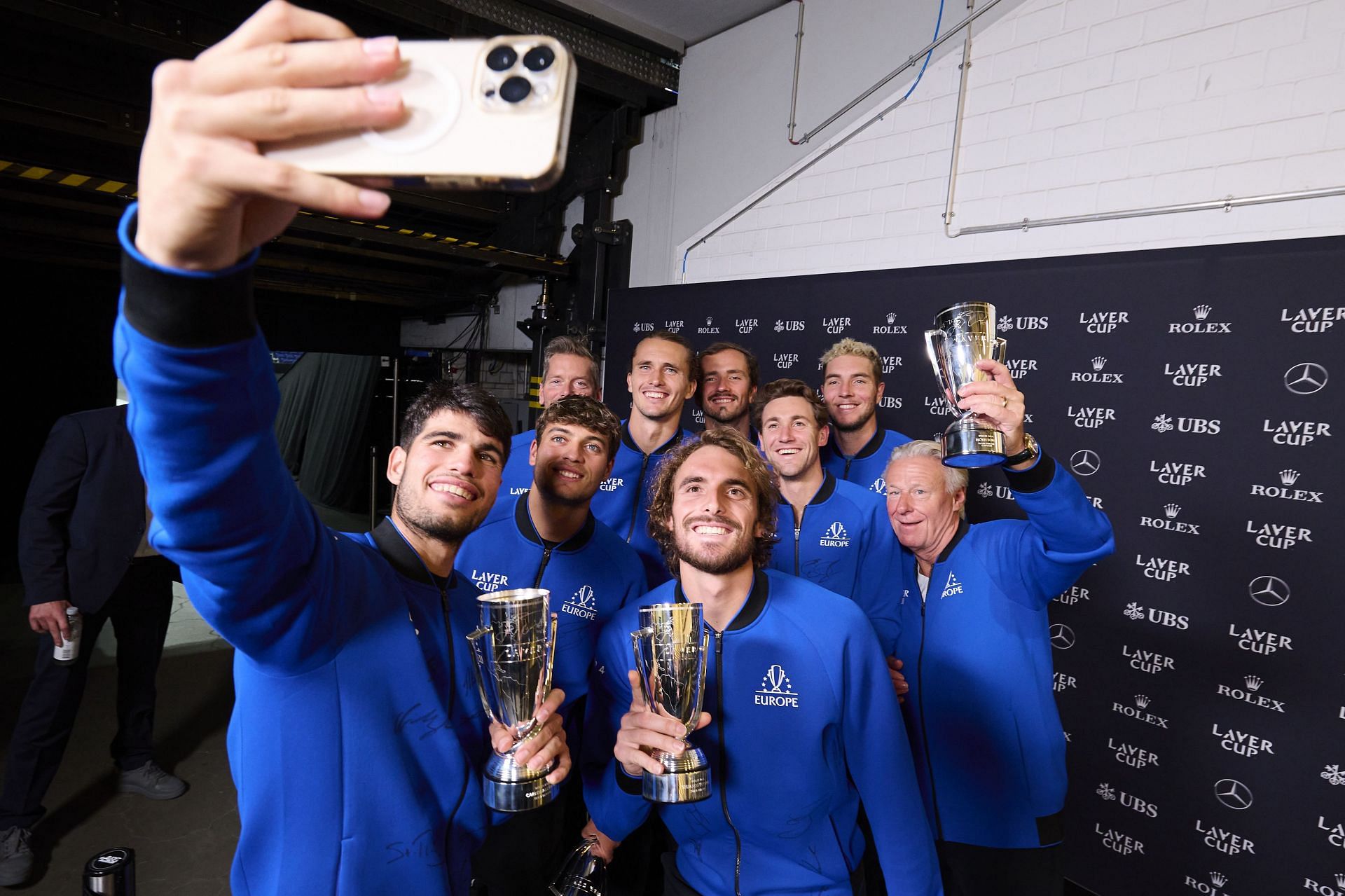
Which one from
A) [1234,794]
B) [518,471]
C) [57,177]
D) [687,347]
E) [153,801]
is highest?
[57,177]

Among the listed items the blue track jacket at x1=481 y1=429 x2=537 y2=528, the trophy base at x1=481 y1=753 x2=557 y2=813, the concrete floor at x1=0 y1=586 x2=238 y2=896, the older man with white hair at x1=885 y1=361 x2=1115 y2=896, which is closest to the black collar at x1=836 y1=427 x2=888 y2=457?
the older man with white hair at x1=885 y1=361 x2=1115 y2=896

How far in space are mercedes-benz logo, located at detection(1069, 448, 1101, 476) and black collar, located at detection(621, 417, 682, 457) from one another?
1.77 m

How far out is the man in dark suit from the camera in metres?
2.72

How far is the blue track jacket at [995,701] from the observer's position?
77.3 inches

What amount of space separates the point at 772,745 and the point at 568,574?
822 millimetres

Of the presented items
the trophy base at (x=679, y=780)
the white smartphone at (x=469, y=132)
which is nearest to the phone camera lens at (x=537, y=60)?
the white smartphone at (x=469, y=132)

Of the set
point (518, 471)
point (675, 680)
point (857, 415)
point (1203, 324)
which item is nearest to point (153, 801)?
point (518, 471)

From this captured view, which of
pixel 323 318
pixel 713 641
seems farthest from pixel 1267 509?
pixel 323 318

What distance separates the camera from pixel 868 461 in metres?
3.23

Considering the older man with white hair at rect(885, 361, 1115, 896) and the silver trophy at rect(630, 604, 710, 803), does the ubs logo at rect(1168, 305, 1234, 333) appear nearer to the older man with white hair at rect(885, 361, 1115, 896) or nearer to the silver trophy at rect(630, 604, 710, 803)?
the older man with white hair at rect(885, 361, 1115, 896)

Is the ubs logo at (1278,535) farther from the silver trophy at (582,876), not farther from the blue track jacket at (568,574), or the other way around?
the silver trophy at (582,876)

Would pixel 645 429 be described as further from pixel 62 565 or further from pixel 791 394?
pixel 62 565

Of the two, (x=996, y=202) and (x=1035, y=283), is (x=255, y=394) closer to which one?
(x=1035, y=283)

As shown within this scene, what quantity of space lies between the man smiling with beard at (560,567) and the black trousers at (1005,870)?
44.9 inches
